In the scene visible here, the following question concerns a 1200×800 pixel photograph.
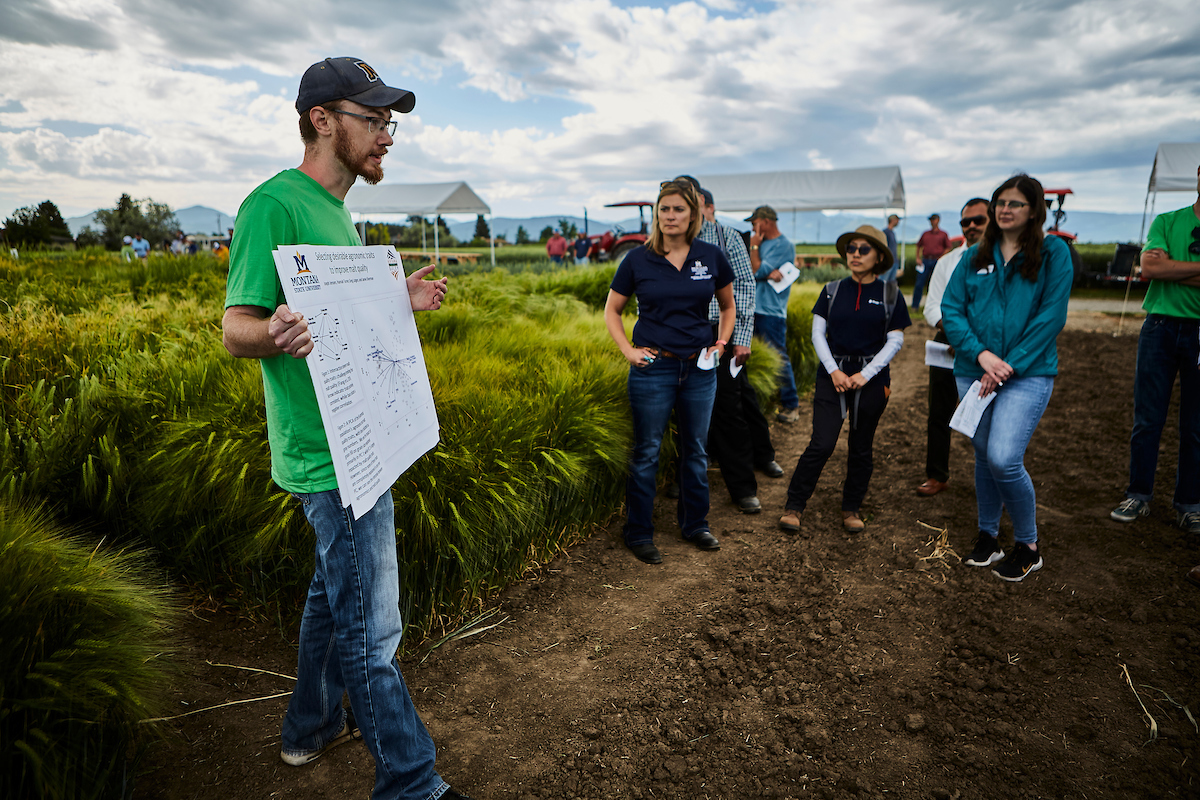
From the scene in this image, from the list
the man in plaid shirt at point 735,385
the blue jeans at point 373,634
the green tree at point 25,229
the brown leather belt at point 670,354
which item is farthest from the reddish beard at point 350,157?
the green tree at point 25,229

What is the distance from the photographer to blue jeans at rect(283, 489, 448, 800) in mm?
1721

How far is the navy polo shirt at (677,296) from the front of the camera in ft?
11.5

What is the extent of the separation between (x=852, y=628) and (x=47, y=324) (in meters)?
4.74

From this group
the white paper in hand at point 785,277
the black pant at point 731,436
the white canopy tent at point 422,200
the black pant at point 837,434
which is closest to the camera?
the black pant at point 837,434

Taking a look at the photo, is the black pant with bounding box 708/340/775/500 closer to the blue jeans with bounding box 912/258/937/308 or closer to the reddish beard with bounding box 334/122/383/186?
the reddish beard with bounding box 334/122/383/186

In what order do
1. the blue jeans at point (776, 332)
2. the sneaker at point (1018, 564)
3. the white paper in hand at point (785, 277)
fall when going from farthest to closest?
the blue jeans at point (776, 332), the white paper in hand at point (785, 277), the sneaker at point (1018, 564)

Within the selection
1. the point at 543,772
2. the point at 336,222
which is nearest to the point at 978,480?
the point at 543,772


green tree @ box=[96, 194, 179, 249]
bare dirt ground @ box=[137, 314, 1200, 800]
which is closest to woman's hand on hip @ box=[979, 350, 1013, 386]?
bare dirt ground @ box=[137, 314, 1200, 800]

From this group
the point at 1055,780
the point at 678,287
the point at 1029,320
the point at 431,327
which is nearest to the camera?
the point at 1055,780

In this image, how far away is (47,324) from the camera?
3924 millimetres

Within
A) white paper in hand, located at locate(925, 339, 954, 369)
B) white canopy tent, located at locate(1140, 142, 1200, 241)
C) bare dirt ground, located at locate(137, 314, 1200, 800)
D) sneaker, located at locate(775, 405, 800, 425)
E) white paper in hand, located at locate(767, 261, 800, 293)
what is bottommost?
bare dirt ground, located at locate(137, 314, 1200, 800)

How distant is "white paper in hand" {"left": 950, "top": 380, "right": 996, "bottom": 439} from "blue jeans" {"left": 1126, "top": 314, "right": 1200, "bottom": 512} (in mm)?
1430

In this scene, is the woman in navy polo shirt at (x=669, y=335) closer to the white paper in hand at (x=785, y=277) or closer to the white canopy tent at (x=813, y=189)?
the white paper in hand at (x=785, y=277)

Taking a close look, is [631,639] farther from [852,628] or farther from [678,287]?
[678,287]
